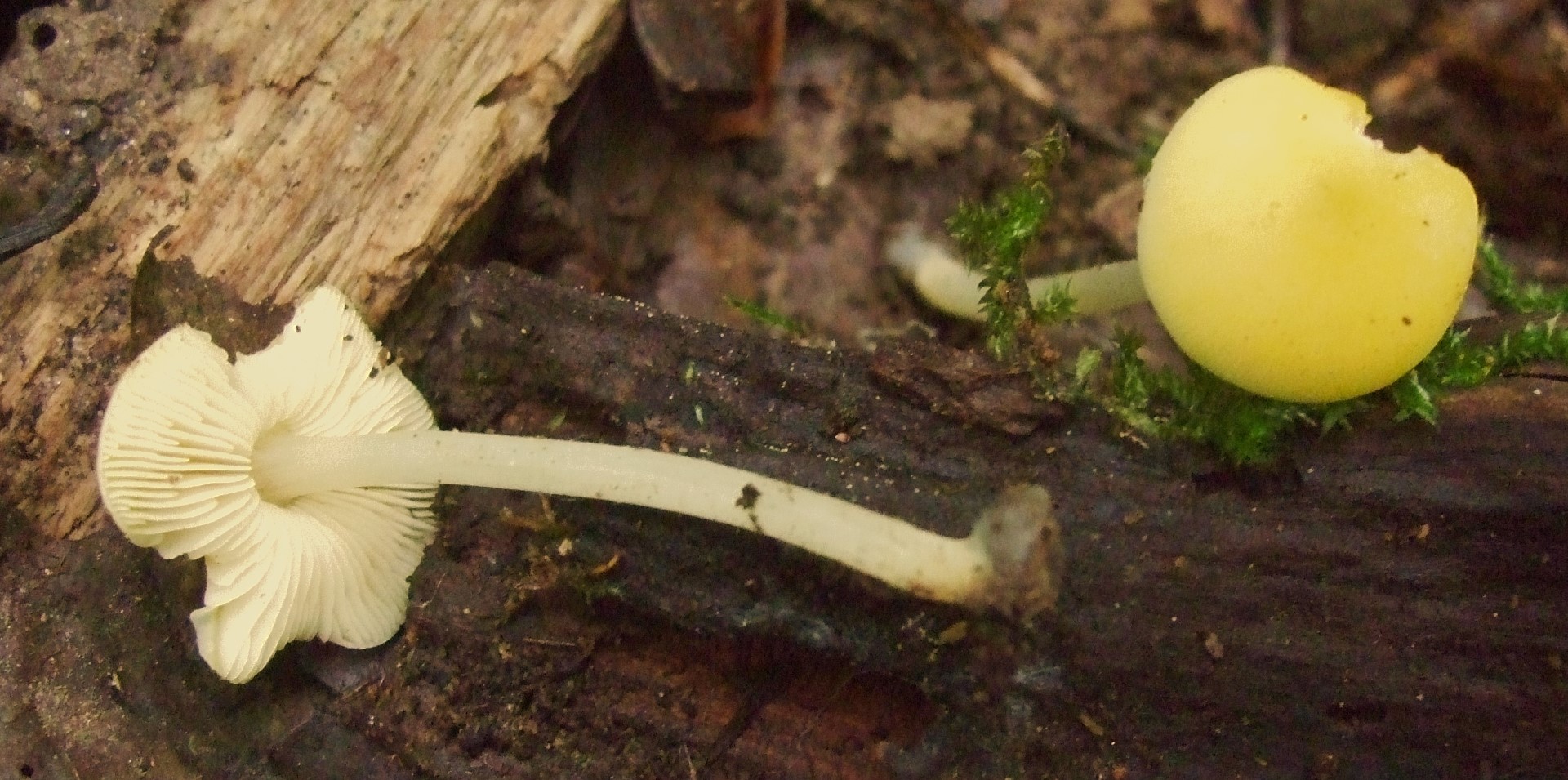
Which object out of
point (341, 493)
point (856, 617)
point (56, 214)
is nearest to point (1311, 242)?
point (856, 617)

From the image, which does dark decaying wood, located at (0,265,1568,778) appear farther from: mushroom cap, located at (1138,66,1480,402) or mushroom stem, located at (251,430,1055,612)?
mushroom cap, located at (1138,66,1480,402)

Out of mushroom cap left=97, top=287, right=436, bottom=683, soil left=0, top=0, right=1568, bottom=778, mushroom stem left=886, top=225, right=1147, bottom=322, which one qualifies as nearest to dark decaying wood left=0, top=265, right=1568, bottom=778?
soil left=0, top=0, right=1568, bottom=778

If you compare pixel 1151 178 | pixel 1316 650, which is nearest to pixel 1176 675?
pixel 1316 650

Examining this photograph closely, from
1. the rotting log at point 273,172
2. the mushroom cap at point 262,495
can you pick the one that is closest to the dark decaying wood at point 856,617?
the mushroom cap at point 262,495

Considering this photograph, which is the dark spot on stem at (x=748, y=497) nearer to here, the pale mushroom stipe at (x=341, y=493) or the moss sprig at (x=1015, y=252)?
the pale mushroom stipe at (x=341, y=493)

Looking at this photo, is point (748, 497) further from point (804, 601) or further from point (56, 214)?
point (56, 214)

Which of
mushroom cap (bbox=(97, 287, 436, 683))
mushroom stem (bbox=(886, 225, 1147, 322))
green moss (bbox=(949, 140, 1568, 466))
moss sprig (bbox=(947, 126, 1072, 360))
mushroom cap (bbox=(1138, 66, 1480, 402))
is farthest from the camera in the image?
mushroom stem (bbox=(886, 225, 1147, 322))
